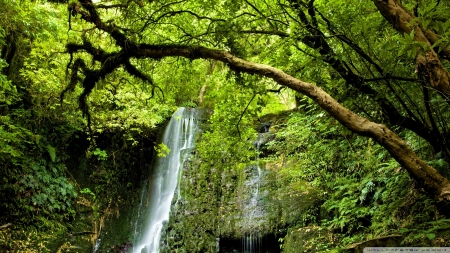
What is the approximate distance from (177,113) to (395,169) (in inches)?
363

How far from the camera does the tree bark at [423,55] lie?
2.72 m

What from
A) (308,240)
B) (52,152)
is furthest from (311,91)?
(52,152)

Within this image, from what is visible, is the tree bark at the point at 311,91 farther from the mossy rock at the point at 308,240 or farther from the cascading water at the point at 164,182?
the cascading water at the point at 164,182

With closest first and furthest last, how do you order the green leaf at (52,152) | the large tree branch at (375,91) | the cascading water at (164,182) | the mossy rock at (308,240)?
the large tree branch at (375,91), the mossy rock at (308,240), the green leaf at (52,152), the cascading water at (164,182)

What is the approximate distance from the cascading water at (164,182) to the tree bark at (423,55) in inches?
354

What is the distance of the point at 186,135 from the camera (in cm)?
1263

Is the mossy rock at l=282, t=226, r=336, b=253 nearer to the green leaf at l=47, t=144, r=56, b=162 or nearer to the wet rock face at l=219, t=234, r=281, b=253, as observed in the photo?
the wet rock face at l=219, t=234, r=281, b=253

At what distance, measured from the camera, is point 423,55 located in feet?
8.91

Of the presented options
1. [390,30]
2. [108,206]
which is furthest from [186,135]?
[390,30]

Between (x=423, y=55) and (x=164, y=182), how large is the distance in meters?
10.4

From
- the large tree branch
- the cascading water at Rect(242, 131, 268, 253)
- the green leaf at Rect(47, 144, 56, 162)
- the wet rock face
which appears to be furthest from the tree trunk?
the green leaf at Rect(47, 144, 56, 162)

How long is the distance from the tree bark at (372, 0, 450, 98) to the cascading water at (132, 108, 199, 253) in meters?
8.98

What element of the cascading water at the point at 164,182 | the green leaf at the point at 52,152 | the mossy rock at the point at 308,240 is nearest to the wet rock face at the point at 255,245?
the mossy rock at the point at 308,240

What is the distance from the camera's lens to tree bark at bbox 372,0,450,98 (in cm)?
272
